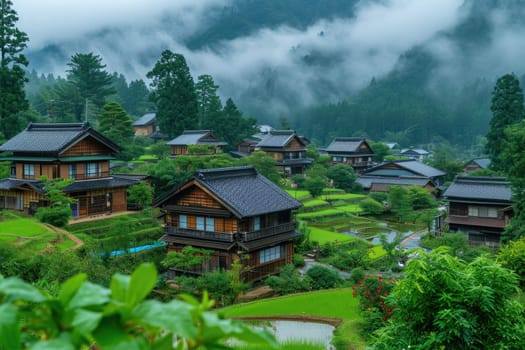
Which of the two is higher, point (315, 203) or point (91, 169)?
point (91, 169)

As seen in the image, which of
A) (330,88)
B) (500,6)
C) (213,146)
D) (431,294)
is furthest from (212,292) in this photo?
(500,6)

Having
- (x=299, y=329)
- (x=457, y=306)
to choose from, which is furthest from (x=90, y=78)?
(x=457, y=306)

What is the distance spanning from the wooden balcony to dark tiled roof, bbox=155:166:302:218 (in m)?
1.01

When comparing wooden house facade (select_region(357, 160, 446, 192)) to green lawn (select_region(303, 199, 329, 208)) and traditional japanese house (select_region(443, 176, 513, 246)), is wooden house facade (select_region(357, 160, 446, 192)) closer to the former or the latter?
green lawn (select_region(303, 199, 329, 208))

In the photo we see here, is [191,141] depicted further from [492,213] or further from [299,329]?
[299,329]

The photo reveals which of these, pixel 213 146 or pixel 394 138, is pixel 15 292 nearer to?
pixel 213 146

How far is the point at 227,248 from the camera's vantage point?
91.5ft

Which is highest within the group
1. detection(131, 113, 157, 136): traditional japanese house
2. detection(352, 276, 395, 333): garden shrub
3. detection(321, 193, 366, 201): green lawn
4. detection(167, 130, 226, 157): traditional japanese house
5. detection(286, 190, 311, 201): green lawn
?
detection(131, 113, 157, 136): traditional japanese house

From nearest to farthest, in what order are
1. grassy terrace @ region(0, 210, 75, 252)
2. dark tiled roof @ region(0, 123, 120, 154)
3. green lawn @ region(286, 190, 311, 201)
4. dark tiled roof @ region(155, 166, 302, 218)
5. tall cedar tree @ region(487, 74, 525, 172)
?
1. grassy terrace @ region(0, 210, 75, 252)
2. dark tiled roof @ region(155, 166, 302, 218)
3. dark tiled roof @ region(0, 123, 120, 154)
4. green lawn @ region(286, 190, 311, 201)
5. tall cedar tree @ region(487, 74, 525, 172)

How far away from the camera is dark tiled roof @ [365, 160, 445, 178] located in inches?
2544

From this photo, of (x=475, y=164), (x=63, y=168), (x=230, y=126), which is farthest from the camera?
(x=475, y=164)

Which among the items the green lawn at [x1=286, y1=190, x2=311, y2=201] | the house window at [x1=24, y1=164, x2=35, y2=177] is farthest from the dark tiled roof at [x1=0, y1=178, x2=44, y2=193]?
the green lawn at [x1=286, y1=190, x2=311, y2=201]

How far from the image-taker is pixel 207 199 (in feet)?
95.8

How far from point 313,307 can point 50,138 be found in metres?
24.4
